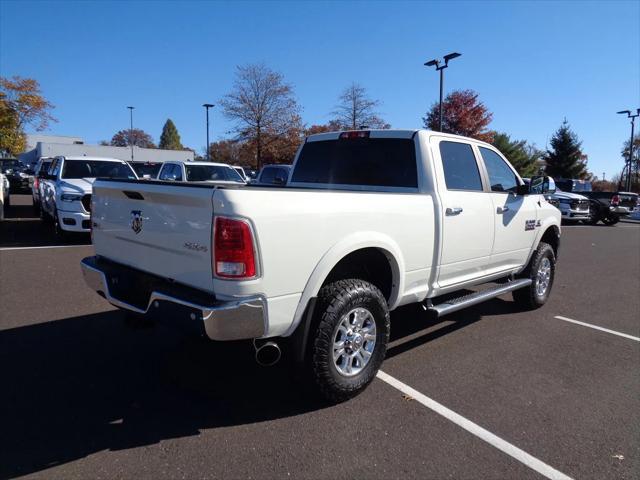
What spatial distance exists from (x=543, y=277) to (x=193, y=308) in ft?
16.5

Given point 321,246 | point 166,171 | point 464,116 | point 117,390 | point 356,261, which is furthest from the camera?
point 464,116

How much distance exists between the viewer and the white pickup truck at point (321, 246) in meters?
2.77

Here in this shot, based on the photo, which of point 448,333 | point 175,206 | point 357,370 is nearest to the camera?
point 175,206

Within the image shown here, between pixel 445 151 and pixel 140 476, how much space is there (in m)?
3.62

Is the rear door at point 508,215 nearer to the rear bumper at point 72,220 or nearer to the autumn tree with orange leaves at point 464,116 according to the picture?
the rear bumper at point 72,220

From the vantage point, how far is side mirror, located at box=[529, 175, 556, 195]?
5629 millimetres

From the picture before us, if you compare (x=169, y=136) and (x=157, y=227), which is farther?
(x=169, y=136)

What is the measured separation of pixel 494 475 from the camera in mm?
2666

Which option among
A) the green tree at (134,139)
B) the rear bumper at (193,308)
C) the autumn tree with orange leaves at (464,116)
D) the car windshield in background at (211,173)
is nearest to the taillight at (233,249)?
the rear bumper at (193,308)

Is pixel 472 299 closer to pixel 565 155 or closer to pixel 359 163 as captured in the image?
pixel 359 163

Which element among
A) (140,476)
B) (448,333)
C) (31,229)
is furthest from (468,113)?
(140,476)

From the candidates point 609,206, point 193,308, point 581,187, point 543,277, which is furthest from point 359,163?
point 581,187

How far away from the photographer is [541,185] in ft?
18.9

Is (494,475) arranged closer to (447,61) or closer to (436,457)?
(436,457)
